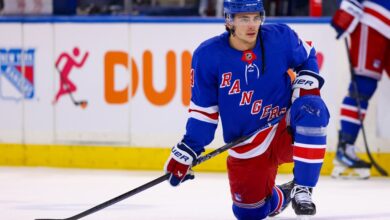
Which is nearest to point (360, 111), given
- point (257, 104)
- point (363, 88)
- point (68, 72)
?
point (363, 88)

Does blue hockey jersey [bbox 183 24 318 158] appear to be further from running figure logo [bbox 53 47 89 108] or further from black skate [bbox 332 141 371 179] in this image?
running figure logo [bbox 53 47 89 108]

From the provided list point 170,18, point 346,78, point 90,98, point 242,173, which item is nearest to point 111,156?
point 90,98

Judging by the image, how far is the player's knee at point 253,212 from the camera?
383 centimetres

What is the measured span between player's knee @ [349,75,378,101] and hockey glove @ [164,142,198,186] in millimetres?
2111

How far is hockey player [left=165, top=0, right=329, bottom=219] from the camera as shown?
347cm

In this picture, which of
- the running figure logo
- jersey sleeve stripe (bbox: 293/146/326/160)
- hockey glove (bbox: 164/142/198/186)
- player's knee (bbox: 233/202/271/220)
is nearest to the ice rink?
player's knee (bbox: 233/202/271/220)

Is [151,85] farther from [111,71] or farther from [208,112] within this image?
[208,112]

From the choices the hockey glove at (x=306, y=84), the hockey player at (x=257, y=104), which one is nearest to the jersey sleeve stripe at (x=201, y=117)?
the hockey player at (x=257, y=104)

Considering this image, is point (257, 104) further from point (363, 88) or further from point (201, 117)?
point (363, 88)

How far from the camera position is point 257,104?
12.0 feet

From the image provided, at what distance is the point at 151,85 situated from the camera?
227 inches

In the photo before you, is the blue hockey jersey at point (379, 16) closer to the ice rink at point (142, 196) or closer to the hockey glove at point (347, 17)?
the hockey glove at point (347, 17)

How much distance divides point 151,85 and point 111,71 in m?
0.25

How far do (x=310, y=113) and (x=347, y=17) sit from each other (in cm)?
205
